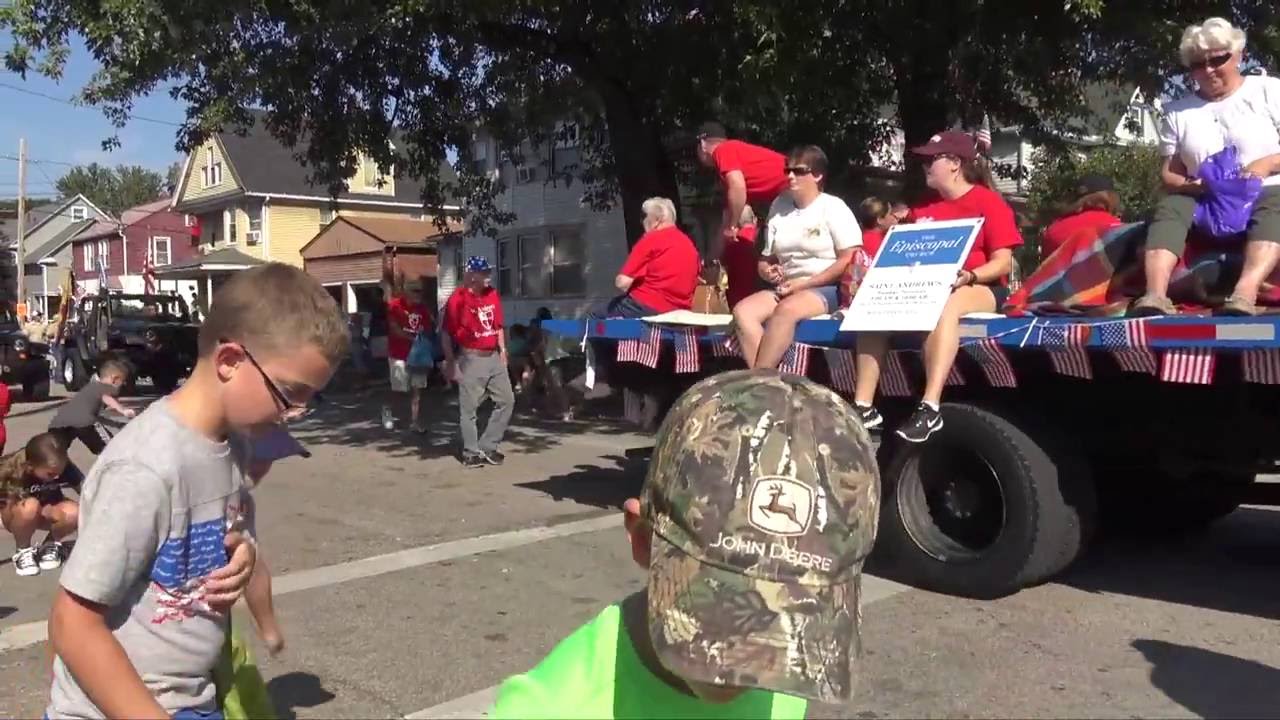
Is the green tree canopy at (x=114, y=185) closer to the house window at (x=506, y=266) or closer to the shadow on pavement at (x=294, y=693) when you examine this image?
the house window at (x=506, y=266)

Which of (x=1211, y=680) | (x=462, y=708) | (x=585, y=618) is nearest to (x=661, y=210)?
(x=585, y=618)

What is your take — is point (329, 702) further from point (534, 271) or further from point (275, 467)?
point (534, 271)

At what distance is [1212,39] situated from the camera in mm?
5363

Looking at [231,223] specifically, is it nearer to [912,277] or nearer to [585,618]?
[585,618]

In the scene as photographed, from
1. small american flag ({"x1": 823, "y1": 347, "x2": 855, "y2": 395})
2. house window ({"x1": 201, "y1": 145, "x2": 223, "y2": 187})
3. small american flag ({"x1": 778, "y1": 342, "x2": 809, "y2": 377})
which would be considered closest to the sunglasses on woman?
small american flag ({"x1": 823, "y1": 347, "x2": 855, "y2": 395})

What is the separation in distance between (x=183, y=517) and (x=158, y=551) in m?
0.08

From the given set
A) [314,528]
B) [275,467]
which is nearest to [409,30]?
[275,467]

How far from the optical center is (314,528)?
7727 millimetres

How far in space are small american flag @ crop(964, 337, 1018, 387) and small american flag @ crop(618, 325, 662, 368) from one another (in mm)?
2275

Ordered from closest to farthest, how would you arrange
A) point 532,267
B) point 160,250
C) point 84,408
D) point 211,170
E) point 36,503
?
point 36,503 < point 84,408 < point 532,267 < point 211,170 < point 160,250

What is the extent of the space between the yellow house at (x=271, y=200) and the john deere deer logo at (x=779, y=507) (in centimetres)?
4244

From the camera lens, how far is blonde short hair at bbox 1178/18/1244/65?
210 inches

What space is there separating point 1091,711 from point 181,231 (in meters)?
56.2

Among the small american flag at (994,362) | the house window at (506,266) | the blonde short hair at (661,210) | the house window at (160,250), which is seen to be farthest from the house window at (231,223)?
the small american flag at (994,362)
